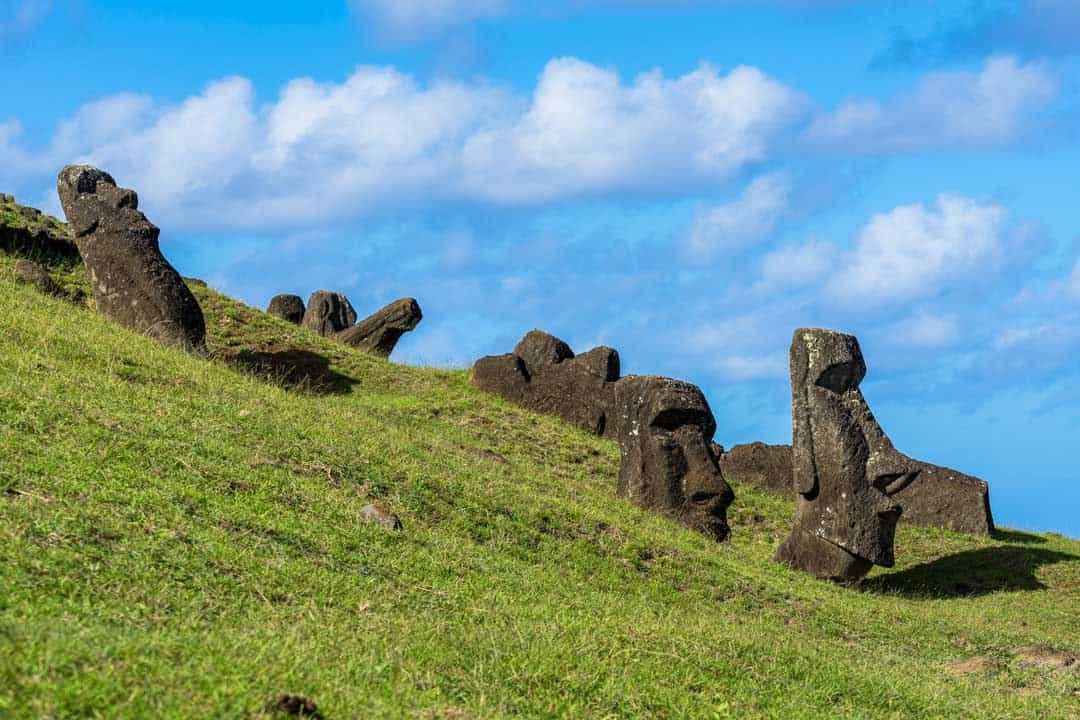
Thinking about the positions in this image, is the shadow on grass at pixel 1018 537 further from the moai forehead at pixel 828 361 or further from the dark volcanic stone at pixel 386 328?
the dark volcanic stone at pixel 386 328

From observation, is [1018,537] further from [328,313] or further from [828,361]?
[328,313]

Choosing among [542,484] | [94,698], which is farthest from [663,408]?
[94,698]

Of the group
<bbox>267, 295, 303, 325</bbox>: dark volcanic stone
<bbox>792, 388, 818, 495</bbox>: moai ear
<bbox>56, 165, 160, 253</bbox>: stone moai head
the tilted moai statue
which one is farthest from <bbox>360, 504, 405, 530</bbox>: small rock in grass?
<bbox>267, 295, 303, 325</bbox>: dark volcanic stone

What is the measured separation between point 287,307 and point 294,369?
446 inches

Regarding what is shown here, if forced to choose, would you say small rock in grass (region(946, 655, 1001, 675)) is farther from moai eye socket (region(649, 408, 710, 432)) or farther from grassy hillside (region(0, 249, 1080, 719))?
moai eye socket (region(649, 408, 710, 432))

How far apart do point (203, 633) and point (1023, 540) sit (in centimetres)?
2010

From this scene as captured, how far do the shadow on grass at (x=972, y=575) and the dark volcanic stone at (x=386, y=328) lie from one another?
15.5 metres

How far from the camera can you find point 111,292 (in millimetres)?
22781

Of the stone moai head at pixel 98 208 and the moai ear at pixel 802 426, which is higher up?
the stone moai head at pixel 98 208

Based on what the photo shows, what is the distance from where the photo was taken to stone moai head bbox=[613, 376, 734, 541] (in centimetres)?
2047

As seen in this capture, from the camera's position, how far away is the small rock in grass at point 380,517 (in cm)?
1281

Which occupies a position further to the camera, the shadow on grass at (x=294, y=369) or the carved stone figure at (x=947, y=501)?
the shadow on grass at (x=294, y=369)

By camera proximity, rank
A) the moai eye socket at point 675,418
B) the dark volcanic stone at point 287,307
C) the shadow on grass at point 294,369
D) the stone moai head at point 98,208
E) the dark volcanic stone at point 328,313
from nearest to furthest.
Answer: the moai eye socket at point 675,418 → the stone moai head at point 98,208 → the shadow on grass at point 294,369 → the dark volcanic stone at point 328,313 → the dark volcanic stone at point 287,307

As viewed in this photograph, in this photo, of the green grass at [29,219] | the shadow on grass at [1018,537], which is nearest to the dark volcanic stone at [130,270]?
the green grass at [29,219]
